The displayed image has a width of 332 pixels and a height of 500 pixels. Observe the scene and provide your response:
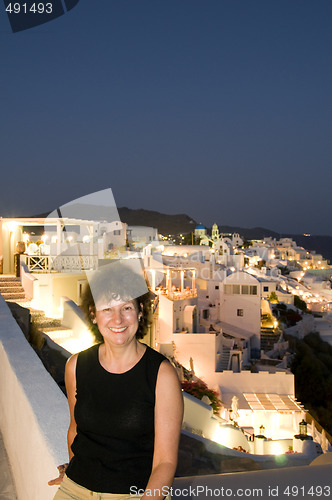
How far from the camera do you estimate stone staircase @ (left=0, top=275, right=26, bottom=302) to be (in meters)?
9.48

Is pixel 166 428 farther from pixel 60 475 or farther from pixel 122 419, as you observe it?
pixel 60 475

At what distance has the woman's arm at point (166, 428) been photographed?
4.62ft

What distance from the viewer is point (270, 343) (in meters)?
23.5

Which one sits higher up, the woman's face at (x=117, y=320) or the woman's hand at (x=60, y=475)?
the woman's face at (x=117, y=320)

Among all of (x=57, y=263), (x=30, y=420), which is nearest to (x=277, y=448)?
(x=57, y=263)

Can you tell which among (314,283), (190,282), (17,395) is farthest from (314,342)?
(17,395)

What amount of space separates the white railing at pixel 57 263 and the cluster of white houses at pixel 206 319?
0.02 meters

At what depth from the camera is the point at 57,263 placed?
34.7 feet

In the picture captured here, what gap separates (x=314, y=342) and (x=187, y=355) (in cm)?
1344

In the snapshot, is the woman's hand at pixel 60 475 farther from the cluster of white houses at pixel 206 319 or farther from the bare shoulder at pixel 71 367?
the cluster of white houses at pixel 206 319

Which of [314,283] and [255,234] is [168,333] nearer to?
[314,283]

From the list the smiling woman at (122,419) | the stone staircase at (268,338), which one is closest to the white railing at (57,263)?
the smiling woman at (122,419)

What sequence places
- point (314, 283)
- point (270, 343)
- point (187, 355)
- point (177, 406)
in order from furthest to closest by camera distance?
1. point (314, 283)
2. point (270, 343)
3. point (187, 355)
4. point (177, 406)

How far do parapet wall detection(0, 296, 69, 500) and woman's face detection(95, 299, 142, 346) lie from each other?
0.67m
